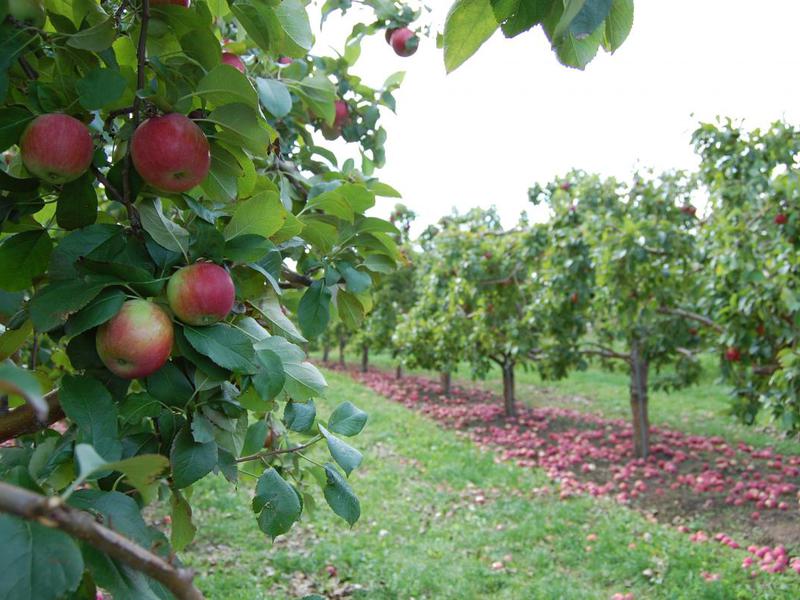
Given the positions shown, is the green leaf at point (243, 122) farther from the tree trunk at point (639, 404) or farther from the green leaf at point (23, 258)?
the tree trunk at point (639, 404)

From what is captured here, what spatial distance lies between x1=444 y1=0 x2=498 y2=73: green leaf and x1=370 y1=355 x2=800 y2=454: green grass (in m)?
6.78

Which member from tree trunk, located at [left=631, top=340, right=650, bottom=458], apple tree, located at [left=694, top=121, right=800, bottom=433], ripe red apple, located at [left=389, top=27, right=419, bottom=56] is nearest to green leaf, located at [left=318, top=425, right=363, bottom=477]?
ripe red apple, located at [left=389, top=27, right=419, bottom=56]

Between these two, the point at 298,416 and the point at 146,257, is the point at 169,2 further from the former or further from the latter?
the point at 298,416

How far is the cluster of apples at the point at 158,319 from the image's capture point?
81cm

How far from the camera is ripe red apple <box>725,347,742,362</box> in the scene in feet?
14.5

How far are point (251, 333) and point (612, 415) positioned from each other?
31.6 ft

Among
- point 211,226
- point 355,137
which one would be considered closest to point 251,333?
point 211,226

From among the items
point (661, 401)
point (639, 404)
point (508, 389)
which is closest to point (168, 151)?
point (639, 404)

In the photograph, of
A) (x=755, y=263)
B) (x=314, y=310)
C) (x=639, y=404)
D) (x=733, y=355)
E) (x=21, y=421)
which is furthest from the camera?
(x=639, y=404)

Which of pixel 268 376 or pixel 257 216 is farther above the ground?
pixel 257 216

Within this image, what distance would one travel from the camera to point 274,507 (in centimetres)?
107

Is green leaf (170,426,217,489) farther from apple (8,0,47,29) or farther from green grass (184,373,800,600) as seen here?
green grass (184,373,800,600)

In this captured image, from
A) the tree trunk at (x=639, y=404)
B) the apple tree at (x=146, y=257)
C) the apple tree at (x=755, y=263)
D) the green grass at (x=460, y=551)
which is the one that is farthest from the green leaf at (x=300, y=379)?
the tree trunk at (x=639, y=404)

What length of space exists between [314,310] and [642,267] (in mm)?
4690
